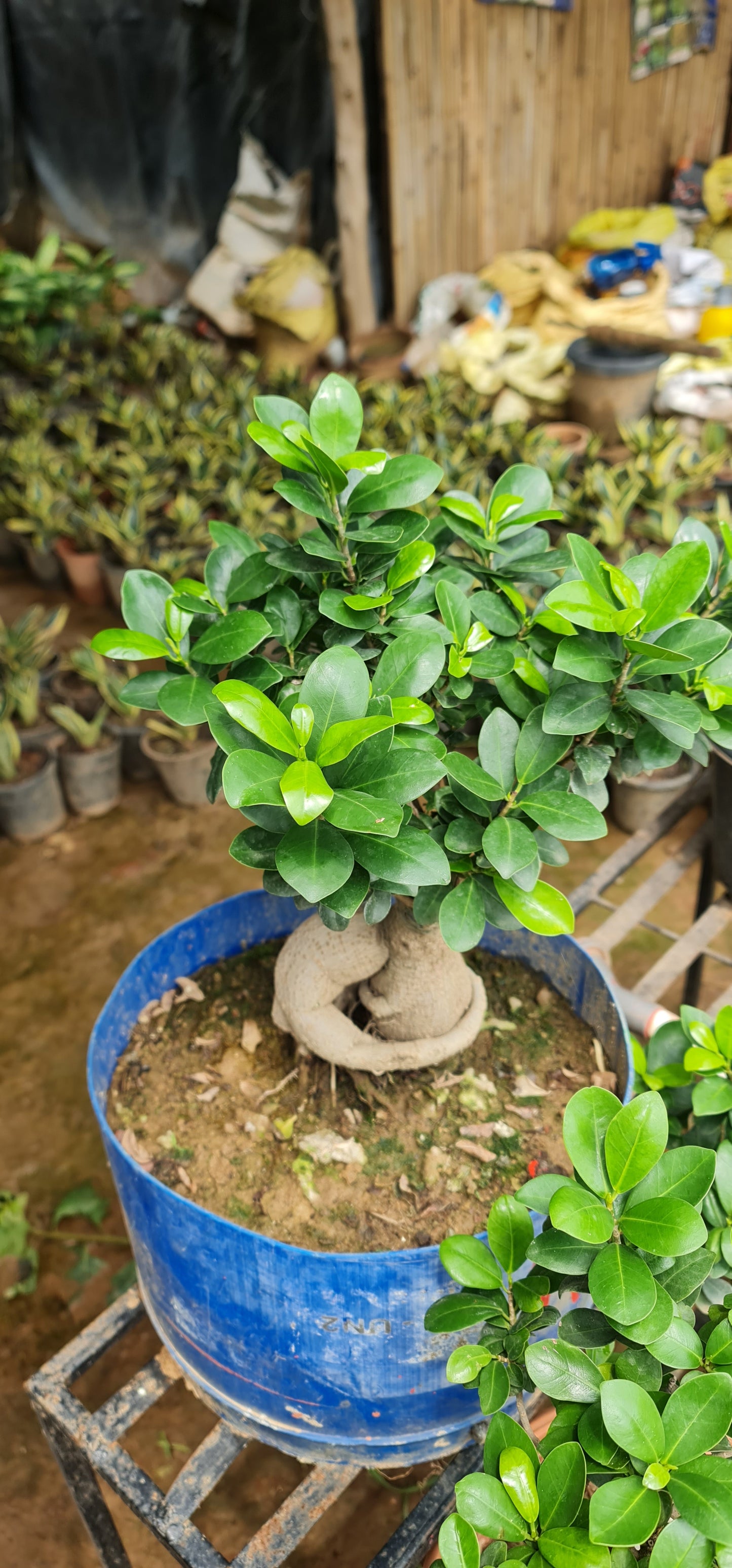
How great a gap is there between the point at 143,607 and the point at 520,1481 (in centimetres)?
75

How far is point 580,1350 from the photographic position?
0.77 meters

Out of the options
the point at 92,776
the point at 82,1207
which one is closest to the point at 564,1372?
the point at 82,1207

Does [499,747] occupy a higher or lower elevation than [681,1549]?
higher

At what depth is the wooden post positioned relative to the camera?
4.25 meters

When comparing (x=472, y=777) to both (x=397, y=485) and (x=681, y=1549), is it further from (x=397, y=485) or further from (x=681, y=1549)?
(x=681, y=1549)

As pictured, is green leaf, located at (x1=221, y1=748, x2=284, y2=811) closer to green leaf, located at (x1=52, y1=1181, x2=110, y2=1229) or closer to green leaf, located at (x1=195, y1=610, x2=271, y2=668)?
green leaf, located at (x1=195, y1=610, x2=271, y2=668)

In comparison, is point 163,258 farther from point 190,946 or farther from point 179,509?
point 190,946

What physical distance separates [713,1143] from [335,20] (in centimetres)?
475

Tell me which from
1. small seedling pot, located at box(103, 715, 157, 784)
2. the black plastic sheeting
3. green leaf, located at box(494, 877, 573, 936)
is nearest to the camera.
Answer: green leaf, located at box(494, 877, 573, 936)

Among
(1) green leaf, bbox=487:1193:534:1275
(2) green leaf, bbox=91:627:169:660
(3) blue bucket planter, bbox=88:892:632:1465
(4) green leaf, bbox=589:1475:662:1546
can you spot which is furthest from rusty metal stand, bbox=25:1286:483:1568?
(2) green leaf, bbox=91:627:169:660

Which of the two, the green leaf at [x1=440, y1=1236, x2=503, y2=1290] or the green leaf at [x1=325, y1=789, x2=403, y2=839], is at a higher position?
the green leaf at [x1=325, y1=789, x2=403, y2=839]

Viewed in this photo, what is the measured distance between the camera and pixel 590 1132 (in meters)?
0.78

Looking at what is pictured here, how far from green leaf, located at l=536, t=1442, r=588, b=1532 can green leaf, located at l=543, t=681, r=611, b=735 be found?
0.51 m

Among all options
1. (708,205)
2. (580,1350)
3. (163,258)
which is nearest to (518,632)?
(580,1350)
